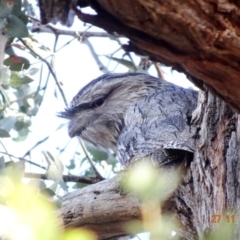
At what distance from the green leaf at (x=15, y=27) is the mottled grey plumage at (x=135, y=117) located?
79cm

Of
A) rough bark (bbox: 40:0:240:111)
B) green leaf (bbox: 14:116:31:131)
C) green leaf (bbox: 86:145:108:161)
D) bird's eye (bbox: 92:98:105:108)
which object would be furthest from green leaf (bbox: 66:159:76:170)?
rough bark (bbox: 40:0:240:111)

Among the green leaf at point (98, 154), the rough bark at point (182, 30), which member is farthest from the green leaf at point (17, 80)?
the rough bark at point (182, 30)

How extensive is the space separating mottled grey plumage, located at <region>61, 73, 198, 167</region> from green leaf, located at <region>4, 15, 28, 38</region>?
791mm

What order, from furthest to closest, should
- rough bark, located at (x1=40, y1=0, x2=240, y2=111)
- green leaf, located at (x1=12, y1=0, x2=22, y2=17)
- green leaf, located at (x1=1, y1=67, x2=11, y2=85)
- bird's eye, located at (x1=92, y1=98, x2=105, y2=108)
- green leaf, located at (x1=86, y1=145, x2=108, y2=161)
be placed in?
bird's eye, located at (x1=92, y1=98, x2=105, y2=108), green leaf, located at (x1=86, y1=145, x2=108, y2=161), green leaf, located at (x1=1, y1=67, x2=11, y2=85), green leaf, located at (x1=12, y1=0, x2=22, y2=17), rough bark, located at (x1=40, y1=0, x2=240, y2=111)

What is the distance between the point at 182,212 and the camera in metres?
2.31

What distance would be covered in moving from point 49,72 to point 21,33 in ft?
2.79

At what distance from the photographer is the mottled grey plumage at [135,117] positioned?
2521 millimetres

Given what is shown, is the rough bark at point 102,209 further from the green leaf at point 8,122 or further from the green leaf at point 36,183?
the green leaf at point 8,122

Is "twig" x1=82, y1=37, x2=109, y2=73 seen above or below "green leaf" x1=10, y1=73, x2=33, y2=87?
above

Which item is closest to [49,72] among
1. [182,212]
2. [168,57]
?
[182,212]

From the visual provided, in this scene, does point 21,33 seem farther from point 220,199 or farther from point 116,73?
point 116,73

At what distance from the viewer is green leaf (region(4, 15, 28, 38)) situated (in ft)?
6.84

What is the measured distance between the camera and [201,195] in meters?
2.14

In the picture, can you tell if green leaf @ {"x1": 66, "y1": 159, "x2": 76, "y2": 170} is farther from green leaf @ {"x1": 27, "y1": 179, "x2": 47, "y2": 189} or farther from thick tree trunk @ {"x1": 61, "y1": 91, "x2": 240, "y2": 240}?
green leaf @ {"x1": 27, "y1": 179, "x2": 47, "y2": 189}
